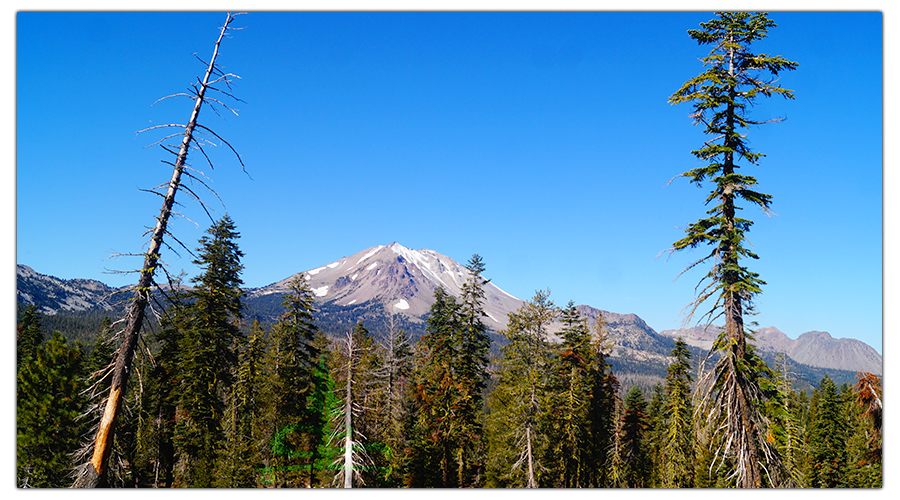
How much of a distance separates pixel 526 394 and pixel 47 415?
75.8 feet

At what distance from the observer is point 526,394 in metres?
26.1

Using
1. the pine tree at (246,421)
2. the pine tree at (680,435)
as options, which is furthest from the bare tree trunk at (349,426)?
the pine tree at (680,435)

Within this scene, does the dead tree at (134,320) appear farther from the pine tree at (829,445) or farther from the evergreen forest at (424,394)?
the pine tree at (829,445)

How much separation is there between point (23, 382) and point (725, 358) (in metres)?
28.3

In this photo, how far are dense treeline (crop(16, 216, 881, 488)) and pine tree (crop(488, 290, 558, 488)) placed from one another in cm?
10

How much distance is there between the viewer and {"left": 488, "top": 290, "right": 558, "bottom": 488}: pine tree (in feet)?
85.6

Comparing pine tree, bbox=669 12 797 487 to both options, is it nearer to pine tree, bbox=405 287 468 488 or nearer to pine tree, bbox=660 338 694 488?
pine tree, bbox=405 287 468 488

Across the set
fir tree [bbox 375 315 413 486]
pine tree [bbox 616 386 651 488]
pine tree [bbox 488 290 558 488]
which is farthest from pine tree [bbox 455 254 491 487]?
pine tree [bbox 616 386 651 488]

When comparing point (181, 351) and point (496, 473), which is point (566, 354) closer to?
point (496, 473)

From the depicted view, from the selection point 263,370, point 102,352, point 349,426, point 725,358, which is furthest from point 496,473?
point 102,352

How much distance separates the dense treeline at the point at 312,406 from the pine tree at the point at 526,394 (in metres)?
0.10

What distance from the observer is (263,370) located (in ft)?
97.1

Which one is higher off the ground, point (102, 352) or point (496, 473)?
point (102, 352)
